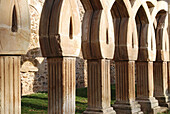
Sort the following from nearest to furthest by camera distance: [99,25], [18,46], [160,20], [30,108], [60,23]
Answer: [18,46], [60,23], [99,25], [30,108], [160,20]

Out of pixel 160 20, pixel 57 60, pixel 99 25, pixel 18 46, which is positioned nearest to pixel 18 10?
pixel 18 46

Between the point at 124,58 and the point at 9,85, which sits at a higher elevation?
the point at 124,58

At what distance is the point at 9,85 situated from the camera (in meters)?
3.16

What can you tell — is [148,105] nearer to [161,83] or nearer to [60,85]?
[161,83]

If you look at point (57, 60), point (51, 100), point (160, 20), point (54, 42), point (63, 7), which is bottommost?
point (51, 100)

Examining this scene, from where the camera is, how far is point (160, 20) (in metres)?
8.47

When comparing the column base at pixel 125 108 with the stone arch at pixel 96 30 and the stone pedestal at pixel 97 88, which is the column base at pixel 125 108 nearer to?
the stone pedestal at pixel 97 88

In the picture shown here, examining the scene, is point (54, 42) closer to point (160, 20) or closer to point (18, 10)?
point (18, 10)

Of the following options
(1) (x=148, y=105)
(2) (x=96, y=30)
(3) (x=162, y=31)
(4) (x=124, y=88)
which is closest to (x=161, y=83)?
(1) (x=148, y=105)

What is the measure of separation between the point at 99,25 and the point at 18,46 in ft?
7.05

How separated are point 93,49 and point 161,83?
3.92 metres

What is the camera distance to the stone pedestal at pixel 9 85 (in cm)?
310

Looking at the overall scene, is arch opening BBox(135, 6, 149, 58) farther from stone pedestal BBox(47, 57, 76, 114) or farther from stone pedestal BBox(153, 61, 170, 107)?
stone pedestal BBox(47, 57, 76, 114)

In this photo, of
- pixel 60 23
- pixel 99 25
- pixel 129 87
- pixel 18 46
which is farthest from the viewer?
pixel 129 87
